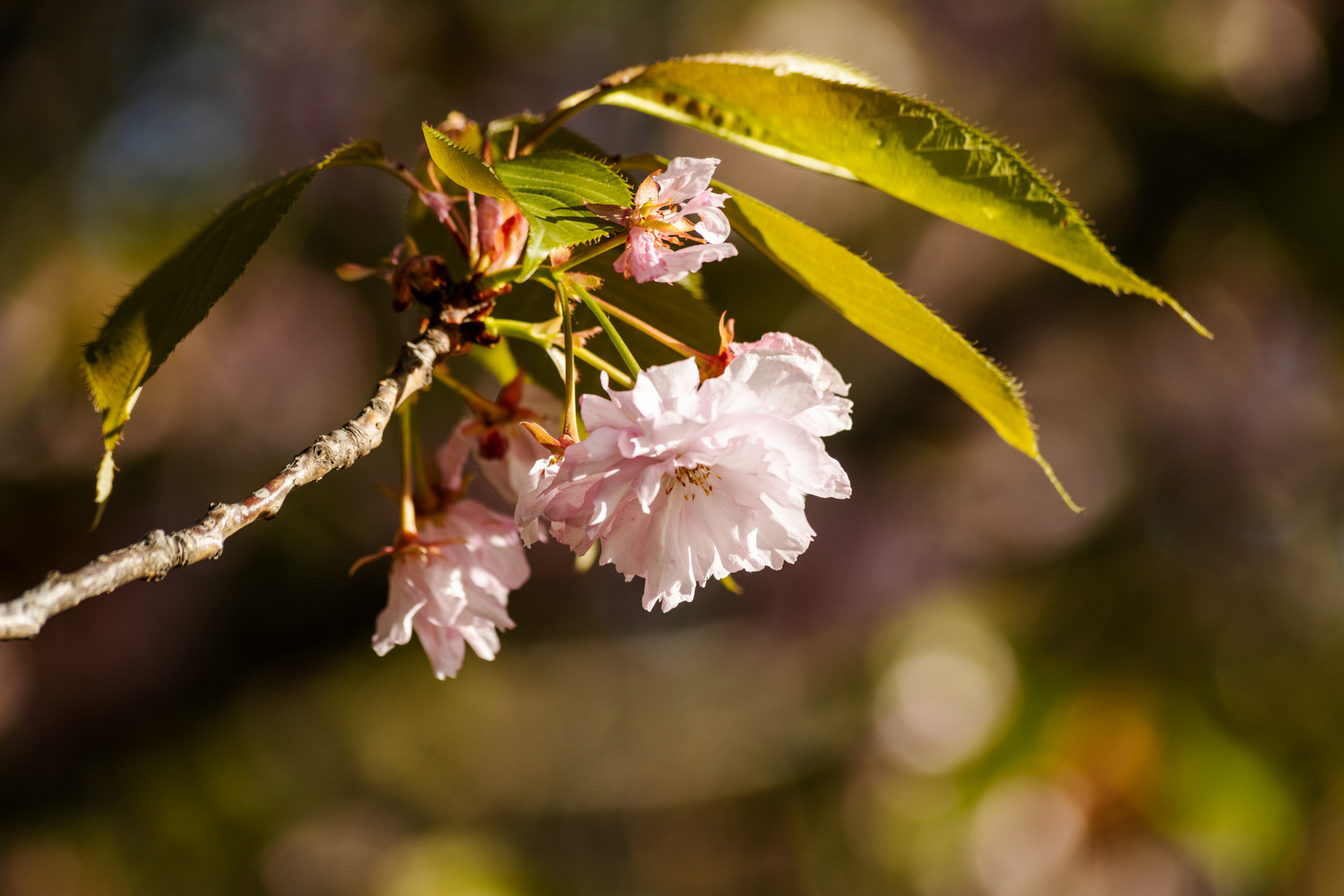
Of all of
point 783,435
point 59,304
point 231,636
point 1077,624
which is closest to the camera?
point 783,435

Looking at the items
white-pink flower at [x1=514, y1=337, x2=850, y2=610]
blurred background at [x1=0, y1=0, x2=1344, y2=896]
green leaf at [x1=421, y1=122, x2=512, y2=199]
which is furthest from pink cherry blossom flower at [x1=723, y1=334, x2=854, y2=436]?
blurred background at [x1=0, y1=0, x2=1344, y2=896]

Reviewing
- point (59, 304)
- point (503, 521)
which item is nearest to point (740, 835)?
point (59, 304)

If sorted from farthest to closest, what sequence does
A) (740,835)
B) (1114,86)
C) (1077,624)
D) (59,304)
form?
1. (740,835)
2. (1077,624)
3. (1114,86)
4. (59,304)

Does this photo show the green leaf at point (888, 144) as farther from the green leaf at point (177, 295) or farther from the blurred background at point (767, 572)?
the blurred background at point (767, 572)

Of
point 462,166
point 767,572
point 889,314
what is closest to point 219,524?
point 462,166

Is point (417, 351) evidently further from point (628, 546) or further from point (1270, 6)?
point (1270, 6)

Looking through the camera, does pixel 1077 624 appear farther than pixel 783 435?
Yes
